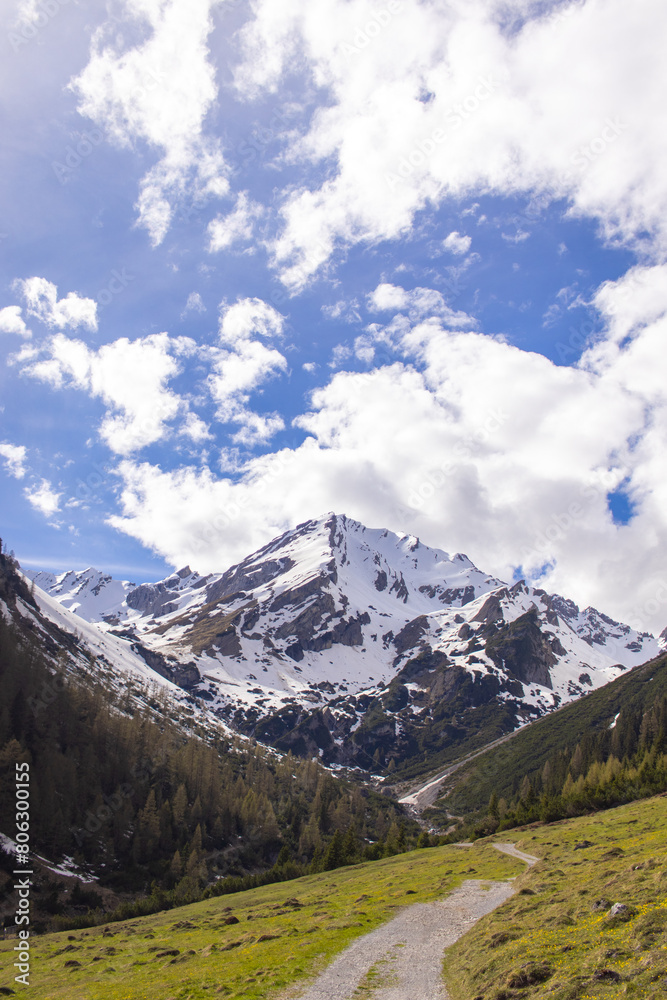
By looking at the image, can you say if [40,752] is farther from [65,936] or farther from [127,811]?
[65,936]

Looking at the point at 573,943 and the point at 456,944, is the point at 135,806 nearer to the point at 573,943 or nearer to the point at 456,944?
the point at 456,944

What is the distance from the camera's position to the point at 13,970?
38906 mm

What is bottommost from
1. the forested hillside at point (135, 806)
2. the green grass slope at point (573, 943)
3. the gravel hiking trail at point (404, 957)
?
the forested hillside at point (135, 806)

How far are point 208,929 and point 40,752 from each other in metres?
104

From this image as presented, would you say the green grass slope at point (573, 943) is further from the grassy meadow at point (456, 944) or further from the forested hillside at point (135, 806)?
the forested hillside at point (135, 806)

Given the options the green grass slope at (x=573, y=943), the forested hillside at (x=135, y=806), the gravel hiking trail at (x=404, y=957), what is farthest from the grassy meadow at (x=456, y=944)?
the forested hillside at (x=135, y=806)

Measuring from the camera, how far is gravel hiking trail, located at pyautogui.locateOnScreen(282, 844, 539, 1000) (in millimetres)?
23203

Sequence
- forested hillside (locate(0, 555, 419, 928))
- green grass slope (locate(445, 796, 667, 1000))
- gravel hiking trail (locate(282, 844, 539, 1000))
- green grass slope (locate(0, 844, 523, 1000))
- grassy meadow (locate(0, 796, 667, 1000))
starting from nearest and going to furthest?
green grass slope (locate(445, 796, 667, 1000)) < grassy meadow (locate(0, 796, 667, 1000)) < gravel hiking trail (locate(282, 844, 539, 1000)) < green grass slope (locate(0, 844, 523, 1000)) < forested hillside (locate(0, 555, 419, 928))

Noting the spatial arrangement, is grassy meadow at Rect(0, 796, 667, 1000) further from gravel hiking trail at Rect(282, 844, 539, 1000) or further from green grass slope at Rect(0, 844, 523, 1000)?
gravel hiking trail at Rect(282, 844, 539, 1000)

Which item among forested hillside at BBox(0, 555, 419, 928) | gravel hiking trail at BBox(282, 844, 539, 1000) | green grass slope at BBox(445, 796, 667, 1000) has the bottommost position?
forested hillside at BBox(0, 555, 419, 928)

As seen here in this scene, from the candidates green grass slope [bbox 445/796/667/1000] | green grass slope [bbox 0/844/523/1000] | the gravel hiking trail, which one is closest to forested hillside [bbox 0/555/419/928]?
green grass slope [bbox 0/844/523/1000]

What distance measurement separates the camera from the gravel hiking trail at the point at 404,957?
914 inches

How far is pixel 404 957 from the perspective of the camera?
93.5ft

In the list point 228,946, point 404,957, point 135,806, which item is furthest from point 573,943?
point 135,806
